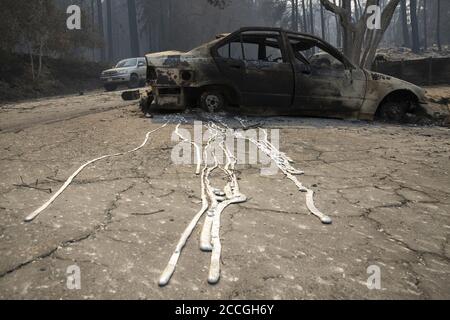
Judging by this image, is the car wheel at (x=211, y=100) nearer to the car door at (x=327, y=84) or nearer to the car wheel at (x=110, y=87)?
the car door at (x=327, y=84)

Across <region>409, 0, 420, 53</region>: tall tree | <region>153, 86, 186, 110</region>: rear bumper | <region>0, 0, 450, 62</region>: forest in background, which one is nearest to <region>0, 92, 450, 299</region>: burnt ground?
<region>153, 86, 186, 110</region>: rear bumper

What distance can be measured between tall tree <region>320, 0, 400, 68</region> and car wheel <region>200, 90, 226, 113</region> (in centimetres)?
684

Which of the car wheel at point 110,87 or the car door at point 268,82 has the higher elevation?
the car wheel at point 110,87

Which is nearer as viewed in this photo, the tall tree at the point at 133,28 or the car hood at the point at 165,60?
the car hood at the point at 165,60

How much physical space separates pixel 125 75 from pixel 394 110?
14.1 metres

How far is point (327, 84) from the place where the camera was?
6.55m

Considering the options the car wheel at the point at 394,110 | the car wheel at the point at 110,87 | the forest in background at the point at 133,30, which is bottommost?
the car wheel at the point at 394,110

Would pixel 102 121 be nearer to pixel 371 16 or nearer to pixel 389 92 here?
pixel 389 92

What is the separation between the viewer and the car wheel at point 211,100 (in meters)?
6.45

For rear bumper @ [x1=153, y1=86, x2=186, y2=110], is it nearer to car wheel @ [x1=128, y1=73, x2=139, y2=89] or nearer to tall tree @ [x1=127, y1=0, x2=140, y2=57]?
car wheel @ [x1=128, y1=73, x2=139, y2=89]

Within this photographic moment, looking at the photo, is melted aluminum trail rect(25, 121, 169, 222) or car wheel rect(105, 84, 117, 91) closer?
melted aluminum trail rect(25, 121, 169, 222)

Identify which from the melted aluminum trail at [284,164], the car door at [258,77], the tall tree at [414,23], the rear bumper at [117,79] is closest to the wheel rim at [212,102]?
the car door at [258,77]

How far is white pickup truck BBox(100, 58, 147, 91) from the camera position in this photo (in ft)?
59.5
